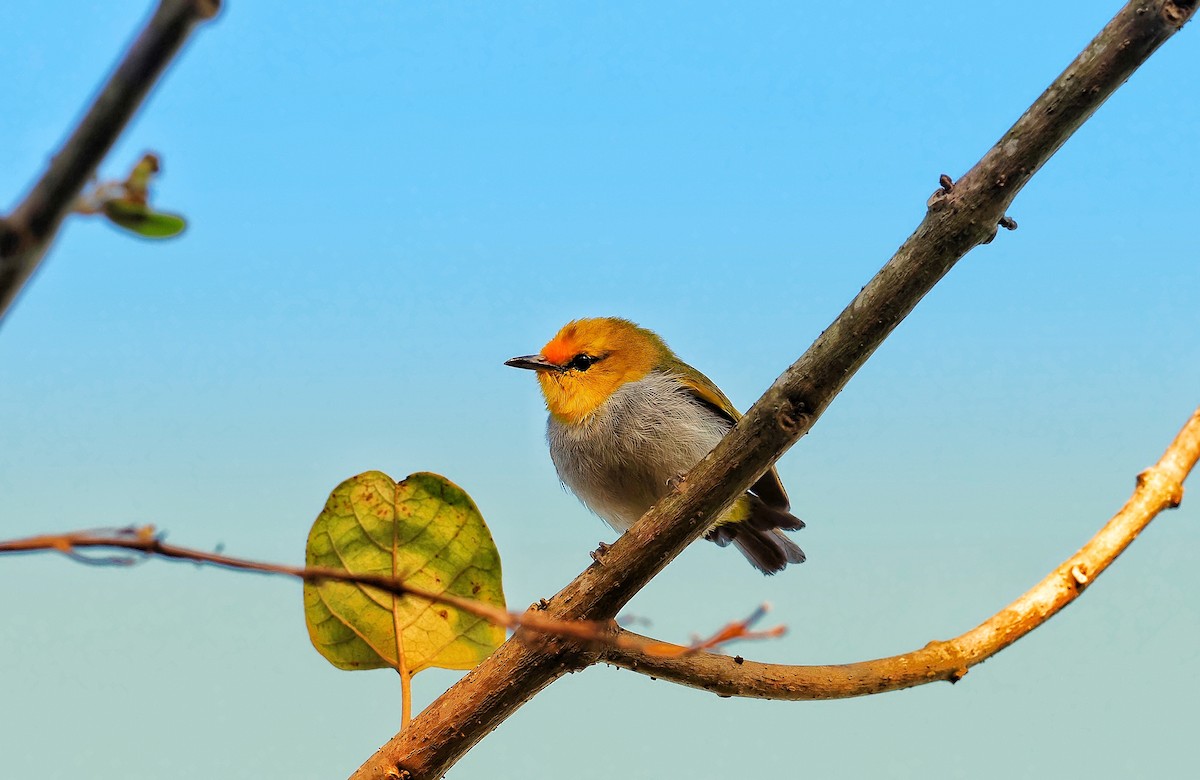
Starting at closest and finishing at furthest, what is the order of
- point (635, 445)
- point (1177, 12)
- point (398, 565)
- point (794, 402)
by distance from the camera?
1. point (1177, 12)
2. point (794, 402)
3. point (398, 565)
4. point (635, 445)

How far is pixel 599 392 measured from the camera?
1.99 meters

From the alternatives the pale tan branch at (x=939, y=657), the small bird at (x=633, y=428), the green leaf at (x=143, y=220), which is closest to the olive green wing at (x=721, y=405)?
the small bird at (x=633, y=428)

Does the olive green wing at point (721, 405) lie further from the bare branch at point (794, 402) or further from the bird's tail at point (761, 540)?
the bare branch at point (794, 402)

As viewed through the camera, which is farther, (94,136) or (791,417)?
(791,417)

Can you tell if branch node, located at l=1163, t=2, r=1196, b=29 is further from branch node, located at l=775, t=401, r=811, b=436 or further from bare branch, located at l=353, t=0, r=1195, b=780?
branch node, located at l=775, t=401, r=811, b=436

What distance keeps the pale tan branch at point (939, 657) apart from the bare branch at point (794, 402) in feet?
0.44

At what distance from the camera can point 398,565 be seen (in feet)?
3.84

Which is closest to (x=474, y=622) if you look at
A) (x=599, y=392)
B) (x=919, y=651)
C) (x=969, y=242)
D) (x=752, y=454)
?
(x=752, y=454)

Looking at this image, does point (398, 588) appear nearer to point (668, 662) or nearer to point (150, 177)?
point (150, 177)

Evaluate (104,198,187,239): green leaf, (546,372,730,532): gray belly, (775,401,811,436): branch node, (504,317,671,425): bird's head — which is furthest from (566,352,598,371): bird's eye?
(104,198,187,239): green leaf

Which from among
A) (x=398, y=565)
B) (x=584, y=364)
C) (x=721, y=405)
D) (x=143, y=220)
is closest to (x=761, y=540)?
(x=721, y=405)

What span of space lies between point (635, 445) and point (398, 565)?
0.76 metres

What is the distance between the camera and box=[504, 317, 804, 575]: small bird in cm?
187

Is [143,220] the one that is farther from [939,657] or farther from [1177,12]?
[939,657]
